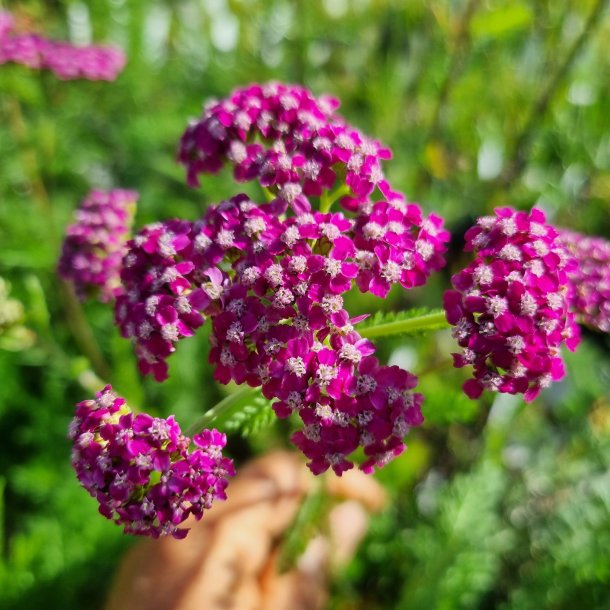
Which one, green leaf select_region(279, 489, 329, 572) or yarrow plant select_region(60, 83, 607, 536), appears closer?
yarrow plant select_region(60, 83, 607, 536)

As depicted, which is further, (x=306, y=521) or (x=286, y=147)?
(x=306, y=521)

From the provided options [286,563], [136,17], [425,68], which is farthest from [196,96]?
[286,563]

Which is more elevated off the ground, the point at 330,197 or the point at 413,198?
the point at 330,197

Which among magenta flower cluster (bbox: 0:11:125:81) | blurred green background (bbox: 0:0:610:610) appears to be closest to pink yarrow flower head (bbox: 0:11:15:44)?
magenta flower cluster (bbox: 0:11:125:81)

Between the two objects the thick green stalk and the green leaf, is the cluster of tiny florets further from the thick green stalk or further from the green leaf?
the green leaf

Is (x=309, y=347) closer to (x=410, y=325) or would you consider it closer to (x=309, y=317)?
(x=309, y=317)

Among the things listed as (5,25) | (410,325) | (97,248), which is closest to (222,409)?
(410,325)

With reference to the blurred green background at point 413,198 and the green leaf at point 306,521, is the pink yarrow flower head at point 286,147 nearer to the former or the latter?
the blurred green background at point 413,198
